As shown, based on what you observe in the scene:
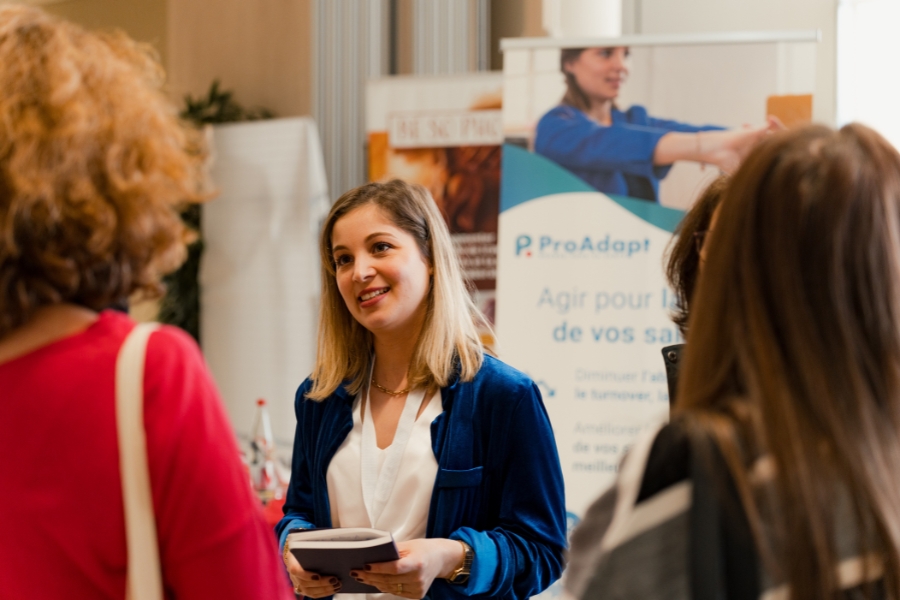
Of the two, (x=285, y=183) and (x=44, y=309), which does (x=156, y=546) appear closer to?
(x=44, y=309)

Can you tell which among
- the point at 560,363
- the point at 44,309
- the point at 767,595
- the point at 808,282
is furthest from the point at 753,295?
the point at 560,363

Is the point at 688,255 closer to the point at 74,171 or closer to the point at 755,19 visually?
the point at 74,171

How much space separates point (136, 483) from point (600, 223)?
10.2 ft

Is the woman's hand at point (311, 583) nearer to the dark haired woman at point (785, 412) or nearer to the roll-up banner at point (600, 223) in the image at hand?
the dark haired woman at point (785, 412)

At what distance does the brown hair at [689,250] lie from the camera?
202 cm

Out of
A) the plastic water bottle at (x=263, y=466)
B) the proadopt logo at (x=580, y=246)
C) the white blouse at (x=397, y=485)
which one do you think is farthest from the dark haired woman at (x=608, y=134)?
the white blouse at (x=397, y=485)

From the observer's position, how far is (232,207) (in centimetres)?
587

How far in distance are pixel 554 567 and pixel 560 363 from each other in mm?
1869

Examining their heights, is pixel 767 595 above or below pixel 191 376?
below

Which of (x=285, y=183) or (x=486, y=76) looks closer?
(x=486, y=76)

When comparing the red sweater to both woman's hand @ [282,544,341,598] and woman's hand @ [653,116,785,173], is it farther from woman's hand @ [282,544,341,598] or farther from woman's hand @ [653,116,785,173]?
woman's hand @ [653,116,785,173]

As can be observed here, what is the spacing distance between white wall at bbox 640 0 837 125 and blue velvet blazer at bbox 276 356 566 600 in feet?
11.4

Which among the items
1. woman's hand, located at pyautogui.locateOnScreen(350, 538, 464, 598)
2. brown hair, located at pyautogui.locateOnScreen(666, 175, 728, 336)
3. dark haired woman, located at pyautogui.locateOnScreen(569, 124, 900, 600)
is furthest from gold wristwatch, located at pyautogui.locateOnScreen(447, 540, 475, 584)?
dark haired woman, located at pyautogui.locateOnScreen(569, 124, 900, 600)

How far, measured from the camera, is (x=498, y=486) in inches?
78.7
